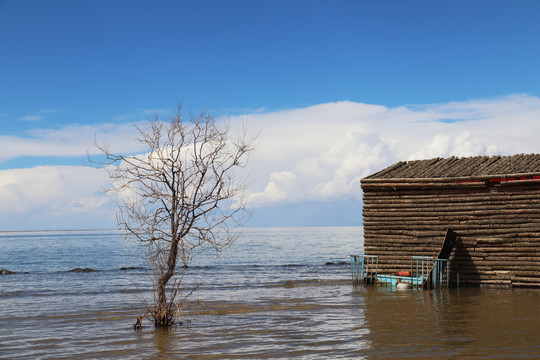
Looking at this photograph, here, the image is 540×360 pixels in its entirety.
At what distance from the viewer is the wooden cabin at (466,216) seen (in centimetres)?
2108

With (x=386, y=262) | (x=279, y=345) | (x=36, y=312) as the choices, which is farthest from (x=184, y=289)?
(x=279, y=345)

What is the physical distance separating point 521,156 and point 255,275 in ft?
56.1

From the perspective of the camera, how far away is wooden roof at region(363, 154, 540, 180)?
21656 millimetres

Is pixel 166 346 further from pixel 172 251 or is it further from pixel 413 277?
pixel 413 277

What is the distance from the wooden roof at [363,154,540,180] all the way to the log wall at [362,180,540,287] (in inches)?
19.2

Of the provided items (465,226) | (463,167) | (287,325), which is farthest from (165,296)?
(463,167)

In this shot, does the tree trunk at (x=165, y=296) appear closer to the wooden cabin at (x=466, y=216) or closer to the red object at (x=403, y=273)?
the red object at (x=403, y=273)

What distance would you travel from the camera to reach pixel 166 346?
1267cm

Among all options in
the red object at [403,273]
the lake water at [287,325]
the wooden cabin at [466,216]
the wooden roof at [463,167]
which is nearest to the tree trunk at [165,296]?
the lake water at [287,325]

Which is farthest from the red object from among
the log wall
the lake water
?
the lake water

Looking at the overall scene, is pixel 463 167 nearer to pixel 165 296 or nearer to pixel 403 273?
pixel 403 273

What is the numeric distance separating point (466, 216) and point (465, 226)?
0.39 meters

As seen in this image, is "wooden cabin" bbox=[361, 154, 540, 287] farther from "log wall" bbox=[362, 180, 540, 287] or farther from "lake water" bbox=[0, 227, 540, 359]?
"lake water" bbox=[0, 227, 540, 359]

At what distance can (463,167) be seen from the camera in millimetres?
23344
